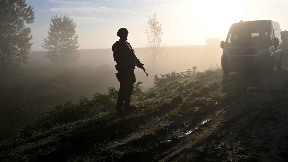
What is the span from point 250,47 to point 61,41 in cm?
3437

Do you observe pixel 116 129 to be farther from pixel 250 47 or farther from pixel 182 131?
pixel 250 47

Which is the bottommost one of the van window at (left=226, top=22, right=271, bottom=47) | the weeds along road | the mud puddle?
the mud puddle

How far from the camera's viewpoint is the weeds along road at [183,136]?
301 cm

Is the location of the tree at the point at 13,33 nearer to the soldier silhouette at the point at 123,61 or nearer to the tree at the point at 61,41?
the tree at the point at 61,41

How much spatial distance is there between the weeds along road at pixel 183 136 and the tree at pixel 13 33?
2719 centimetres

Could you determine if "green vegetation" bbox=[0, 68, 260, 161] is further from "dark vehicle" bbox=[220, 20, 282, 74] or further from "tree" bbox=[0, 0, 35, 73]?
"tree" bbox=[0, 0, 35, 73]

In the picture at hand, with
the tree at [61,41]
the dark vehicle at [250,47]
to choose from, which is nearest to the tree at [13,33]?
the tree at [61,41]

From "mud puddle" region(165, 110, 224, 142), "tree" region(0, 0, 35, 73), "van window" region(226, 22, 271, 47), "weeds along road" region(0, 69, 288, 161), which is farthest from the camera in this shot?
"tree" region(0, 0, 35, 73)

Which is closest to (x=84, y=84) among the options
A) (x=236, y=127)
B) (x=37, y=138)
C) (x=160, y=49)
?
(x=160, y=49)

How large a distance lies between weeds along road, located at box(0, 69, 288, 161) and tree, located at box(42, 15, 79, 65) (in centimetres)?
3396

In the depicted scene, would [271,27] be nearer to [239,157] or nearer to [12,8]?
[239,157]

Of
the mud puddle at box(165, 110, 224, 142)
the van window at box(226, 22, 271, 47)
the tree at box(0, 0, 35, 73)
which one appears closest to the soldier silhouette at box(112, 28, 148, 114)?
the mud puddle at box(165, 110, 224, 142)

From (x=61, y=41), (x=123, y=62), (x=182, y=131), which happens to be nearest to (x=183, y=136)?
(x=182, y=131)

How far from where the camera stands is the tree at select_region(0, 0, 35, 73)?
80.3 feet
